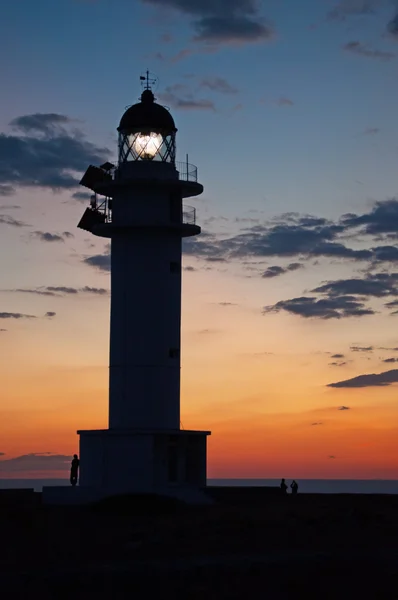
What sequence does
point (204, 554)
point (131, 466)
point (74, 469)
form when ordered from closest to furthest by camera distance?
point (204, 554) → point (131, 466) → point (74, 469)

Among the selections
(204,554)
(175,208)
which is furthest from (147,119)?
(204,554)

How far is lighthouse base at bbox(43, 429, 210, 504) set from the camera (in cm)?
3322

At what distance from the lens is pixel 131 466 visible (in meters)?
33.7

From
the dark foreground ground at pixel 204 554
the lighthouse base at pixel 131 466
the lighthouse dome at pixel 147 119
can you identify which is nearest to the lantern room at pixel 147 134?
the lighthouse dome at pixel 147 119

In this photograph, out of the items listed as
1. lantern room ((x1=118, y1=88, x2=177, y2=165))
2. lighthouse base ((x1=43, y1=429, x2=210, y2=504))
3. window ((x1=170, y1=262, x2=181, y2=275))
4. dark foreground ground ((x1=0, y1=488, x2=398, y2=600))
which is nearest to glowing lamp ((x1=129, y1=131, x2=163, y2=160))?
lantern room ((x1=118, y1=88, x2=177, y2=165))

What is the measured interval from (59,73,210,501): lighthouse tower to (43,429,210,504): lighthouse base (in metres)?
0.03

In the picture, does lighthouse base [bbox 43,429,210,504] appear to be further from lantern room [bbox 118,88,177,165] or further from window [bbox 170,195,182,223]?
lantern room [bbox 118,88,177,165]

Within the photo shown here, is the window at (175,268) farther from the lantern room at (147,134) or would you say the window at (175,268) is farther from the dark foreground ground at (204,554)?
the dark foreground ground at (204,554)

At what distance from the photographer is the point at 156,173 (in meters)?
35.8

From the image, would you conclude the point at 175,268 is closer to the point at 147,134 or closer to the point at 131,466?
the point at 147,134

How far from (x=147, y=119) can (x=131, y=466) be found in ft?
35.7

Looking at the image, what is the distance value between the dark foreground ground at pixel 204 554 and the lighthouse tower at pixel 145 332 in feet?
13.9

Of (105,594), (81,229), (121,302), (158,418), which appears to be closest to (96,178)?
(81,229)

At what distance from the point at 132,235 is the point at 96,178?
2.91 meters
